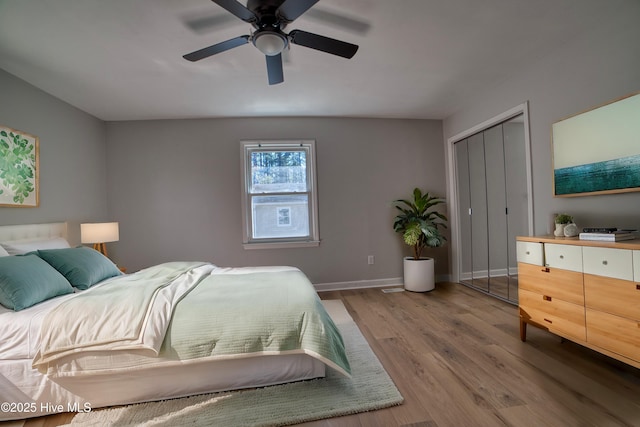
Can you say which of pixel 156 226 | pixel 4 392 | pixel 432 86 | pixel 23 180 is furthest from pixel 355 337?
pixel 23 180

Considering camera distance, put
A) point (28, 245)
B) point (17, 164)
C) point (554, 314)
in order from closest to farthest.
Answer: point (554, 314), point (28, 245), point (17, 164)

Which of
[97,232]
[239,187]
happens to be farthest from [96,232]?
[239,187]

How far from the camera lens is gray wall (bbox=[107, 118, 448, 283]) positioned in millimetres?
3705

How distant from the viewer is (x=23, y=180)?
2504 millimetres

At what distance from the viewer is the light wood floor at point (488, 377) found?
139 cm

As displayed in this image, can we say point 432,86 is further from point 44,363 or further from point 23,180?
point 23,180

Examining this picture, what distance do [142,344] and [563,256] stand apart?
2.76 metres

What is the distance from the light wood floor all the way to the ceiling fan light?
7.36 feet

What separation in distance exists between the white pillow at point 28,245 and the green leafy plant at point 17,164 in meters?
0.44

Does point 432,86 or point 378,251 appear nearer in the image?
point 432,86

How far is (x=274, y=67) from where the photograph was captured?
2.03 metres

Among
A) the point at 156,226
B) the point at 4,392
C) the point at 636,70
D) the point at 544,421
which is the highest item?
the point at 636,70

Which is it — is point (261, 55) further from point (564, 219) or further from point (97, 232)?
point (564, 219)

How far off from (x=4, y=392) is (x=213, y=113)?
10.4 ft
